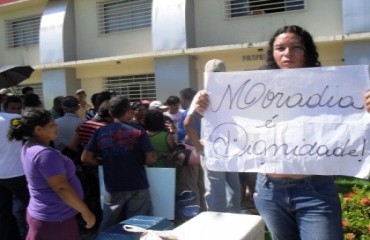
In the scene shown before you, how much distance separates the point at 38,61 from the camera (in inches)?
647

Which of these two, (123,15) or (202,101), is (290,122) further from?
(123,15)

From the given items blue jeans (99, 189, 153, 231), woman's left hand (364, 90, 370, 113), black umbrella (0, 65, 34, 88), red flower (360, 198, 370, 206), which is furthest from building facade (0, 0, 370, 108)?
woman's left hand (364, 90, 370, 113)

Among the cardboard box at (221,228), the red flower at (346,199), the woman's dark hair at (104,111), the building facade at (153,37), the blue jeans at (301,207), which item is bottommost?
the red flower at (346,199)

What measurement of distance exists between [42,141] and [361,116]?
7.78 ft

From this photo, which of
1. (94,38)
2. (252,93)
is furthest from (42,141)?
(94,38)

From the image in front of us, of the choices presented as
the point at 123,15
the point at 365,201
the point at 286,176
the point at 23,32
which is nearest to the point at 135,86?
the point at 123,15

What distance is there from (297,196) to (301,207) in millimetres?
56

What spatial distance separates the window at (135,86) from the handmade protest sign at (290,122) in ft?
38.3

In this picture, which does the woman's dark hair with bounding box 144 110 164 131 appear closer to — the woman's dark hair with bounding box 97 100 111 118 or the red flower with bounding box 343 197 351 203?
the woman's dark hair with bounding box 97 100 111 118

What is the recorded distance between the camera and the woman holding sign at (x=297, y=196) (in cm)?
232

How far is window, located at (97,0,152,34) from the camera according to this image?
14144 millimetres

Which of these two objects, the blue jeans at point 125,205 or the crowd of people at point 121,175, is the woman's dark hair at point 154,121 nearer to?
the crowd of people at point 121,175

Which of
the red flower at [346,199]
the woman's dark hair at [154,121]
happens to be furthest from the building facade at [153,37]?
the woman's dark hair at [154,121]

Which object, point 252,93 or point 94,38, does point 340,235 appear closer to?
point 252,93
